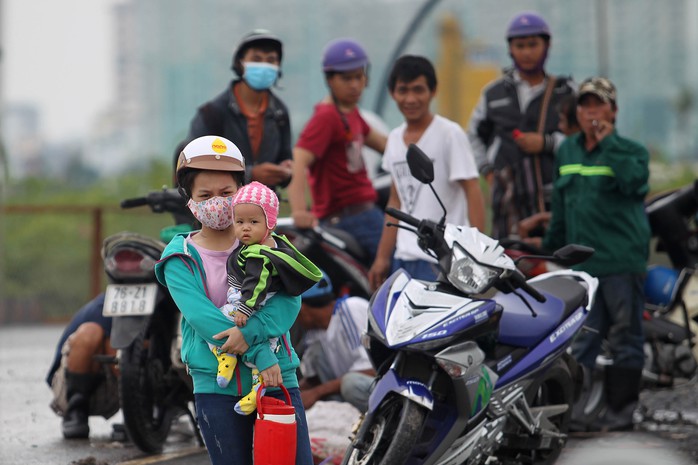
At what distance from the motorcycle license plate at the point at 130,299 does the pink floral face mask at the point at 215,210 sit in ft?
8.13

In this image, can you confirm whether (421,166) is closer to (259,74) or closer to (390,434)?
(390,434)

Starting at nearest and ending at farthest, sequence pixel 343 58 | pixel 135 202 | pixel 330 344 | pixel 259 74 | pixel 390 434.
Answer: pixel 390 434 → pixel 135 202 → pixel 330 344 → pixel 259 74 → pixel 343 58

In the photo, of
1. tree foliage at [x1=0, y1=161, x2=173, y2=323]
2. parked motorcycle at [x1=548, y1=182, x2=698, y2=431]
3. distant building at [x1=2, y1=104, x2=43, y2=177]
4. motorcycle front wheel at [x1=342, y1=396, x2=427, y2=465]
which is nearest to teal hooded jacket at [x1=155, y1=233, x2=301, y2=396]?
motorcycle front wheel at [x1=342, y1=396, x2=427, y2=465]

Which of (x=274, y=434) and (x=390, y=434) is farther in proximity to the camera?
(x=390, y=434)

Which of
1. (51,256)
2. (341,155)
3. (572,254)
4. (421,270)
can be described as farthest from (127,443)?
(51,256)

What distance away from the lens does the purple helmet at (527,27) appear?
8891 mm

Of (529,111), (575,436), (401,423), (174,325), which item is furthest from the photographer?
(529,111)

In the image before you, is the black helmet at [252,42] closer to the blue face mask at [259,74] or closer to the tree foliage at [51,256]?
the blue face mask at [259,74]

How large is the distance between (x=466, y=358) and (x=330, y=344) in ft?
5.87

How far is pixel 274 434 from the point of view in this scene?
4.42 metres

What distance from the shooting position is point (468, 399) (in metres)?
5.87

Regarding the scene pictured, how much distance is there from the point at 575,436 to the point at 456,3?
119ft

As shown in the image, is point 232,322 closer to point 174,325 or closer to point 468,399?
point 468,399

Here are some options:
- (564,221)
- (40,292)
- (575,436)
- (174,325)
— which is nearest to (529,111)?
(564,221)
